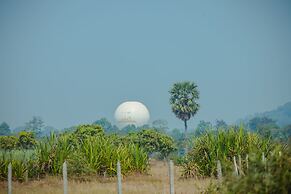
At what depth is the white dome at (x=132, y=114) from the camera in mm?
151625

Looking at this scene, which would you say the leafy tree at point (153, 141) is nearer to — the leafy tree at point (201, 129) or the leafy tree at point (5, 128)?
the leafy tree at point (201, 129)

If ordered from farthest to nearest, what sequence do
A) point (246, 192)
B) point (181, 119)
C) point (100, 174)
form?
1. point (181, 119)
2. point (100, 174)
3. point (246, 192)

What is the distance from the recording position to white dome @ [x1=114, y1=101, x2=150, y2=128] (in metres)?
152

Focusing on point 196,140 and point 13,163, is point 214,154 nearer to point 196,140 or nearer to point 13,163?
point 196,140

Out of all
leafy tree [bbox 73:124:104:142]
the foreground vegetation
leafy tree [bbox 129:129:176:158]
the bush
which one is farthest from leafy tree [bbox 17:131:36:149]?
the bush

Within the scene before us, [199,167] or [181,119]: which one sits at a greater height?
[181,119]

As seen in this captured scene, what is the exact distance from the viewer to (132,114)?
497ft

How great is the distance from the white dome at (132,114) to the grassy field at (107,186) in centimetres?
12020

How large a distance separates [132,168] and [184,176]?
342cm

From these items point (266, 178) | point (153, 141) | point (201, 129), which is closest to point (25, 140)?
point (153, 141)

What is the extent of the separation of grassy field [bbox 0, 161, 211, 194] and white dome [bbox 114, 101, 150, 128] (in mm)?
120199

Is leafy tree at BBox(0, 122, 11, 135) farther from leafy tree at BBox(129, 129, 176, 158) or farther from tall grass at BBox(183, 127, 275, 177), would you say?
tall grass at BBox(183, 127, 275, 177)

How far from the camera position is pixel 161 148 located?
65.2 meters

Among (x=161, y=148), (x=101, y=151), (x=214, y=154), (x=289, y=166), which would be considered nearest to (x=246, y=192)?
(x=289, y=166)
